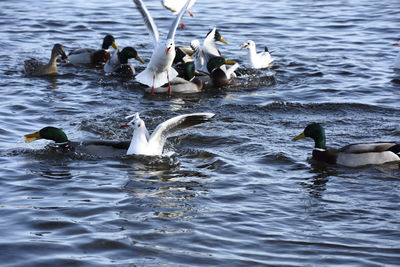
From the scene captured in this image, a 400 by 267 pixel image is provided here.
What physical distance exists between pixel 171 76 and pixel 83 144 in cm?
427

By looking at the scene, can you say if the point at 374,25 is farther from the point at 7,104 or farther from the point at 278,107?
the point at 7,104

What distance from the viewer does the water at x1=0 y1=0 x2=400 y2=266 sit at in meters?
6.26

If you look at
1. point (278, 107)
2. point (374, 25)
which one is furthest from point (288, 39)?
point (278, 107)

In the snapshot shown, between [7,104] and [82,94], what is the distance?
1383mm

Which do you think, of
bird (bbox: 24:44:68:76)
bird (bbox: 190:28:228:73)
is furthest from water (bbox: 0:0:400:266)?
bird (bbox: 190:28:228:73)

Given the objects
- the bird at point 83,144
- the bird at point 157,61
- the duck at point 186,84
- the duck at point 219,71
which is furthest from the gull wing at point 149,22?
the bird at point 83,144

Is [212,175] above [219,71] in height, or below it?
below

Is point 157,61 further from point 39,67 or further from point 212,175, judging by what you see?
point 212,175

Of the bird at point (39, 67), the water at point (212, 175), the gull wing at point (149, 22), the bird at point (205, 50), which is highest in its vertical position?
the gull wing at point (149, 22)

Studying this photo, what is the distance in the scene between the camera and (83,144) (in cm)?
881

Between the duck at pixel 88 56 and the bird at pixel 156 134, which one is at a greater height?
the duck at pixel 88 56

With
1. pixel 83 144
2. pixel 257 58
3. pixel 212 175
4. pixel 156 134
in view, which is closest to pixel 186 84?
pixel 257 58

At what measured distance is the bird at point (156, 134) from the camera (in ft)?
27.4

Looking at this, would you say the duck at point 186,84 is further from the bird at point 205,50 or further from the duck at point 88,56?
the duck at point 88,56
